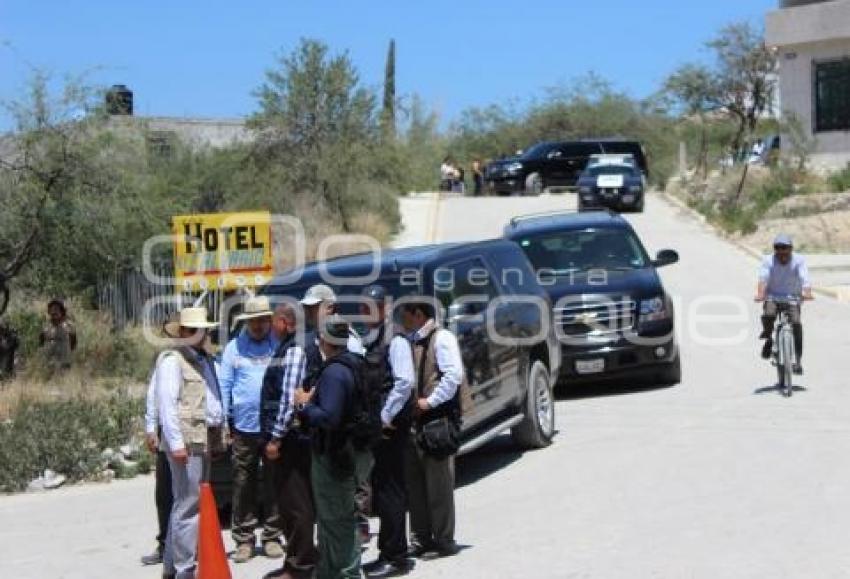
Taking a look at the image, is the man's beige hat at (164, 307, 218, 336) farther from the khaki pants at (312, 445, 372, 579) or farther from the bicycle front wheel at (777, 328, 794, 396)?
the bicycle front wheel at (777, 328, 794, 396)

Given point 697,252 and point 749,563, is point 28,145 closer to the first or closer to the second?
point 749,563

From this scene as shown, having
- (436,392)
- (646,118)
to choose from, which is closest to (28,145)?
(436,392)

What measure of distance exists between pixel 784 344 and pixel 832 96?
2685 cm

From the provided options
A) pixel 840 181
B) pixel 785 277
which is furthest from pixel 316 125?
pixel 785 277

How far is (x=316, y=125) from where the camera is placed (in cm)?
3566

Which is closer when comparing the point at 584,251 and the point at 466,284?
the point at 466,284

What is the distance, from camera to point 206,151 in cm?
3594

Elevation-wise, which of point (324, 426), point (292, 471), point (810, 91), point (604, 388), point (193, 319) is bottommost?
point (604, 388)

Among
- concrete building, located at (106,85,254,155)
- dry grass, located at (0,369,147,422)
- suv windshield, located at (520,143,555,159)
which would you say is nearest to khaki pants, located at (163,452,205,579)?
dry grass, located at (0,369,147,422)

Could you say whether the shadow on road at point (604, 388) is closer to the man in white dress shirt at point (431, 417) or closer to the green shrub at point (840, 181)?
the man in white dress shirt at point (431, 417)

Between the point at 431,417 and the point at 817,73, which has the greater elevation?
the point at 817,73

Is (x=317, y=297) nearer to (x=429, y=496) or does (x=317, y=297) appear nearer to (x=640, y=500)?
(x=429, y=496)

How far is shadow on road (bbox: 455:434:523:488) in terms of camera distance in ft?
40.1

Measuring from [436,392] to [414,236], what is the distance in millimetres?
29702
